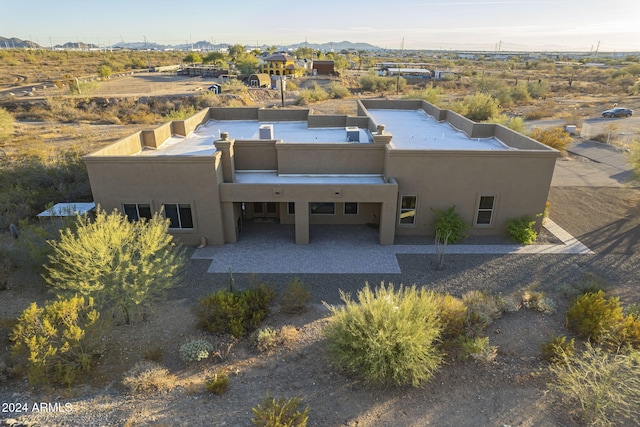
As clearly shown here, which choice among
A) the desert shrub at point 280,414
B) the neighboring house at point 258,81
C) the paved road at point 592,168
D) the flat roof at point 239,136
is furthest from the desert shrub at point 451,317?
the neighboring house at point 258,81

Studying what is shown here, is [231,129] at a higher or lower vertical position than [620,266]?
higher

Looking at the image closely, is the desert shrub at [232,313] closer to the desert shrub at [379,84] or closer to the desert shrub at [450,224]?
the desert shrub at [450,224]

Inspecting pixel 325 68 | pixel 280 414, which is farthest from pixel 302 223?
pixel 325 68

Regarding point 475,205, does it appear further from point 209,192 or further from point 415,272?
point 209,192

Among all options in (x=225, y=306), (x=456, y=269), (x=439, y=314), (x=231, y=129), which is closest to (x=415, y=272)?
(x=456, y=269)

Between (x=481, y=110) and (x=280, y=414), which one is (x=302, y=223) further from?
(x=481, y=110)

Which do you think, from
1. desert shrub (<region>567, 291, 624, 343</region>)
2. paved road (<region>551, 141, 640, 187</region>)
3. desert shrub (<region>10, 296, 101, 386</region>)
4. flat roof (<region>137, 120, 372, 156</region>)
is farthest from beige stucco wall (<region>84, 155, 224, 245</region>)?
paved road (<region>551, 141, 640, 187</region>)

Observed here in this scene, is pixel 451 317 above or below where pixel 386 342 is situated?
below

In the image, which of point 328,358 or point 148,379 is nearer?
point 148,379
